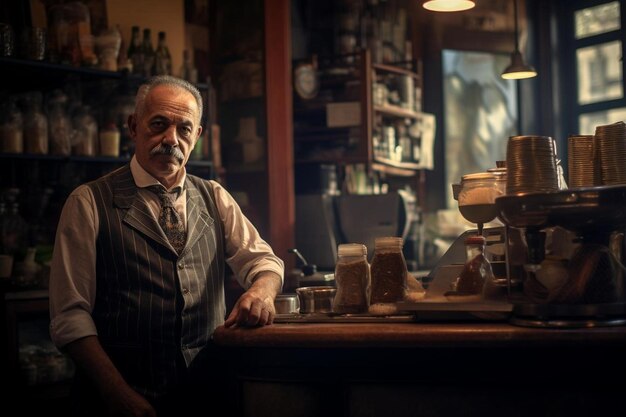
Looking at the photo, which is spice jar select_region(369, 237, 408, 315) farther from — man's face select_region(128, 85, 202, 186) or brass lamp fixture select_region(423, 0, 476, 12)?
brass lamp fixture select_region(423, 0, 476, 12)

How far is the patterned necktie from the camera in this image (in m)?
2.55

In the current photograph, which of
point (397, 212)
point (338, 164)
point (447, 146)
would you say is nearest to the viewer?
point (397, 212)

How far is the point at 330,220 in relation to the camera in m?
5.77

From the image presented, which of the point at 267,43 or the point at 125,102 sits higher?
the point at 267,43

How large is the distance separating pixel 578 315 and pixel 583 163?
23.1 inches

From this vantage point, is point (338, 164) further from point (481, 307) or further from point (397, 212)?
point (481, 307)

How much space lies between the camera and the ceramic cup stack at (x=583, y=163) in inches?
95.3

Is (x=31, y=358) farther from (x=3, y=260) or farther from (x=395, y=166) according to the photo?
(x=395, y=166)

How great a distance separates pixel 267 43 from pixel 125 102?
3.94 feet

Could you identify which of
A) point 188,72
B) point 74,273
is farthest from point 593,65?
point 74,273

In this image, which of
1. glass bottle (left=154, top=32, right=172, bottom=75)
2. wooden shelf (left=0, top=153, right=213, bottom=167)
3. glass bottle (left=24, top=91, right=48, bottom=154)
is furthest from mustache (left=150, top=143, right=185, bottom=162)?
glass bottle (left=154, top=32, right=172, bottom=75)

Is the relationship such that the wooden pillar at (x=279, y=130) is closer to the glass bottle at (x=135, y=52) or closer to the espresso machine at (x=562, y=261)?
the glass bottle at (x=135, y=52)

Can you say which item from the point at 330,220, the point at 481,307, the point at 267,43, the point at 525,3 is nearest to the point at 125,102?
the point at 267,43

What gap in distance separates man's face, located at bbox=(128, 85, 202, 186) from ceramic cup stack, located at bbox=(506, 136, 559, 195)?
3.22ft
